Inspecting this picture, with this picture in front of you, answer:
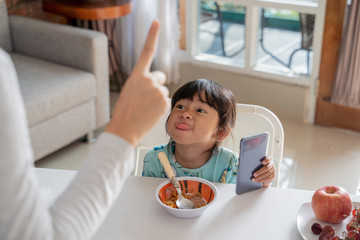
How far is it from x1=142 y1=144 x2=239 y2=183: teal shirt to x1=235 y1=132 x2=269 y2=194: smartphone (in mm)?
215

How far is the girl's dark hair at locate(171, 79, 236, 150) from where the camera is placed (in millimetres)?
1497

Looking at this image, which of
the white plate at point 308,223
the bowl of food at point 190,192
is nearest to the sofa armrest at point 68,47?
the bowl of food at point 190,192

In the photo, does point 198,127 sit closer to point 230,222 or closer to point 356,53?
point 230,222

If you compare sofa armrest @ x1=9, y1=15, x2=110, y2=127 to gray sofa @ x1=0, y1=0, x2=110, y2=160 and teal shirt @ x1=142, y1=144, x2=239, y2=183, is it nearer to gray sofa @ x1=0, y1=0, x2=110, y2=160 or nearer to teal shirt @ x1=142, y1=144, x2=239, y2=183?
gray sofa @ x1=0, y1=0, x2=110, y2=160

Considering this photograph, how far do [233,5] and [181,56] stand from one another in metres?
0.57

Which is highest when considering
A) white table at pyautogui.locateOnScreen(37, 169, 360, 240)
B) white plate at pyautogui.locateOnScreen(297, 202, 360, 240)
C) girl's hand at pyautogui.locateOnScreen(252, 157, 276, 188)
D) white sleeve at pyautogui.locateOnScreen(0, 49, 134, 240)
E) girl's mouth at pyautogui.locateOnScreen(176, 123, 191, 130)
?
white sleeve at pyautogui.locateOnScreen(0, 49, 134, 240)

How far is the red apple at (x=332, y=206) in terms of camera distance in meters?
1.17

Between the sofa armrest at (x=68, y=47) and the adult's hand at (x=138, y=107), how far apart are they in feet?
6.82

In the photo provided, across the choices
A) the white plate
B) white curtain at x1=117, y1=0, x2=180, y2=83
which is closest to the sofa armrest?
white curtain at x1=117, y1=0, x2=180, y2=83

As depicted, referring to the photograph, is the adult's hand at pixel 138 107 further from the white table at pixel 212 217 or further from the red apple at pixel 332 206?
the red apple at pixel 332 206

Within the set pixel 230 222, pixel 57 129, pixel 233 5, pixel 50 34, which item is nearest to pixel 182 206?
pixel 230 222

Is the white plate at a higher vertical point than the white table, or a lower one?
higher

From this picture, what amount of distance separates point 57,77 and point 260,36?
53.5 inches

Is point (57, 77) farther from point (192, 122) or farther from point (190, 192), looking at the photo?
point (190, 192)
